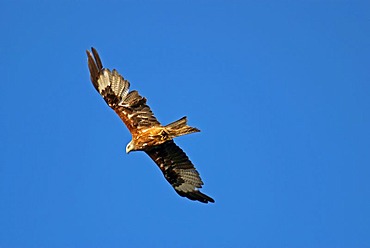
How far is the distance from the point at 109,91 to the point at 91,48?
972 millimetres

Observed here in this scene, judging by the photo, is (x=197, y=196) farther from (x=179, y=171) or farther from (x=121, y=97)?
(x=121, y=97)

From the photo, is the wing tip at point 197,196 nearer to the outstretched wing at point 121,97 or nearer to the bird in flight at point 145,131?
the bird in flight at point 145,131

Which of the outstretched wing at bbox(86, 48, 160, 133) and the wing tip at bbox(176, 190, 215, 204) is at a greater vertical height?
the outstretched wing at bbox(86, 48, 160, 133)

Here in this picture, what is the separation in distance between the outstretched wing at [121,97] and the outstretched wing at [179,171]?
659mm

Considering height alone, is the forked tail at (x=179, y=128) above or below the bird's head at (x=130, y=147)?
above

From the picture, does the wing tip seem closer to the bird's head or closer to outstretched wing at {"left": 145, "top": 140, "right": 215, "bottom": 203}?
outstretched wing at {"left": 145, "top": 140, "right": 215, "bottom": 203}

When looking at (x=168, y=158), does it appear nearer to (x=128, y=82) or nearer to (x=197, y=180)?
(x=197, y=180)

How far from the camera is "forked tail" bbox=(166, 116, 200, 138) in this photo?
1296cm

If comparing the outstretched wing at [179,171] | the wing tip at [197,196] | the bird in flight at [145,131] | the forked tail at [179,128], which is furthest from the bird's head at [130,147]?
the wing tip at [197,196]

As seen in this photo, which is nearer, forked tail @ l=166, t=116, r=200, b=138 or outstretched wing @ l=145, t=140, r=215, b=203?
forked tail @ l=166, t=116, r=200, b=138

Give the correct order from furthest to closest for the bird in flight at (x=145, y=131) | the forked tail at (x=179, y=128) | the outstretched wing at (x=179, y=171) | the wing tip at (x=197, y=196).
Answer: the wing tip at (x=197, y=196)
the outstretched wing at (x=179, y=171)
the bird in flight at (x=145, y=131)
the forked tail at (x=179, y=128)

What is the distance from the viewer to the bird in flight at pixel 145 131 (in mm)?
13930

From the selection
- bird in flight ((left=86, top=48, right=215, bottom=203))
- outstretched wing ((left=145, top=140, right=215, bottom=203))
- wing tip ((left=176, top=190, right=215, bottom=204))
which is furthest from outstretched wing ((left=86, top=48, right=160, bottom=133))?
wing tip ((left=176, top=190, right=215, bottom=204))

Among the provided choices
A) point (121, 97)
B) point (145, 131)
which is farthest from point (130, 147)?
point (121, 97)
